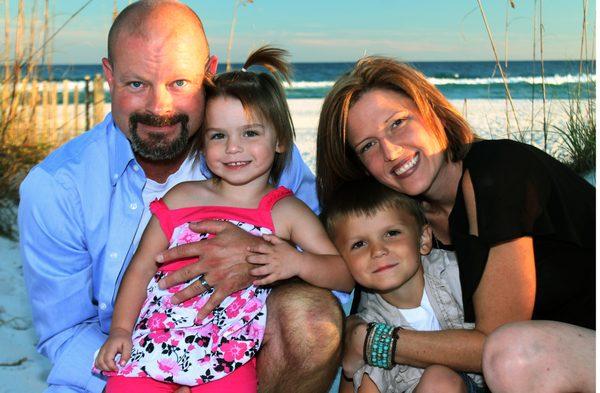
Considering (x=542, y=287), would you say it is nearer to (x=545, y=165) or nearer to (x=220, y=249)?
(x=545, y=165)

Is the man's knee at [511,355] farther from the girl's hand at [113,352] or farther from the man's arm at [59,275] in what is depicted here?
the man's arm at [59,275]

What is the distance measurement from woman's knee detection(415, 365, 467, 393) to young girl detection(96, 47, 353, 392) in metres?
0.46

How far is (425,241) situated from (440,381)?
60 centimetres

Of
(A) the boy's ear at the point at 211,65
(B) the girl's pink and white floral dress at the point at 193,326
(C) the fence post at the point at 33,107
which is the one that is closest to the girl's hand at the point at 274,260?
(B) the girl's pink and white floral dress at the point at 193,326

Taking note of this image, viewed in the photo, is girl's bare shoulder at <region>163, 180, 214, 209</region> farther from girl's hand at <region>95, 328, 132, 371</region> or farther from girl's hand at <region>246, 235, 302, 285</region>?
girl's hand at <region>95, 328, 132, 371</region>

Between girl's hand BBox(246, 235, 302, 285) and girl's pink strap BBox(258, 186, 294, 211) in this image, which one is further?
girl's pink strap BBox(258, 186, 294, 211)

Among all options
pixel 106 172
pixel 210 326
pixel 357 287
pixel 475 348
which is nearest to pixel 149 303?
pixel 210 326

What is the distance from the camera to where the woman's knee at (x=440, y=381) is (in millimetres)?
2473

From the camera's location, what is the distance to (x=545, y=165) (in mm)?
2473

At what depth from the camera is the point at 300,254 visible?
8.55 feet

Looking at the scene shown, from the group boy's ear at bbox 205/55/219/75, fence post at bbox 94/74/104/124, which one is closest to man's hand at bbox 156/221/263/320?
boy's ear at bbox 205/55/219/75

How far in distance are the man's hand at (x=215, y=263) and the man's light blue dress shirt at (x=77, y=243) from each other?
409 millimetres

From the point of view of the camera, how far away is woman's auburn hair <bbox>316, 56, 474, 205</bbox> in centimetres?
270

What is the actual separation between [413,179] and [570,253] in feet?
1.97
